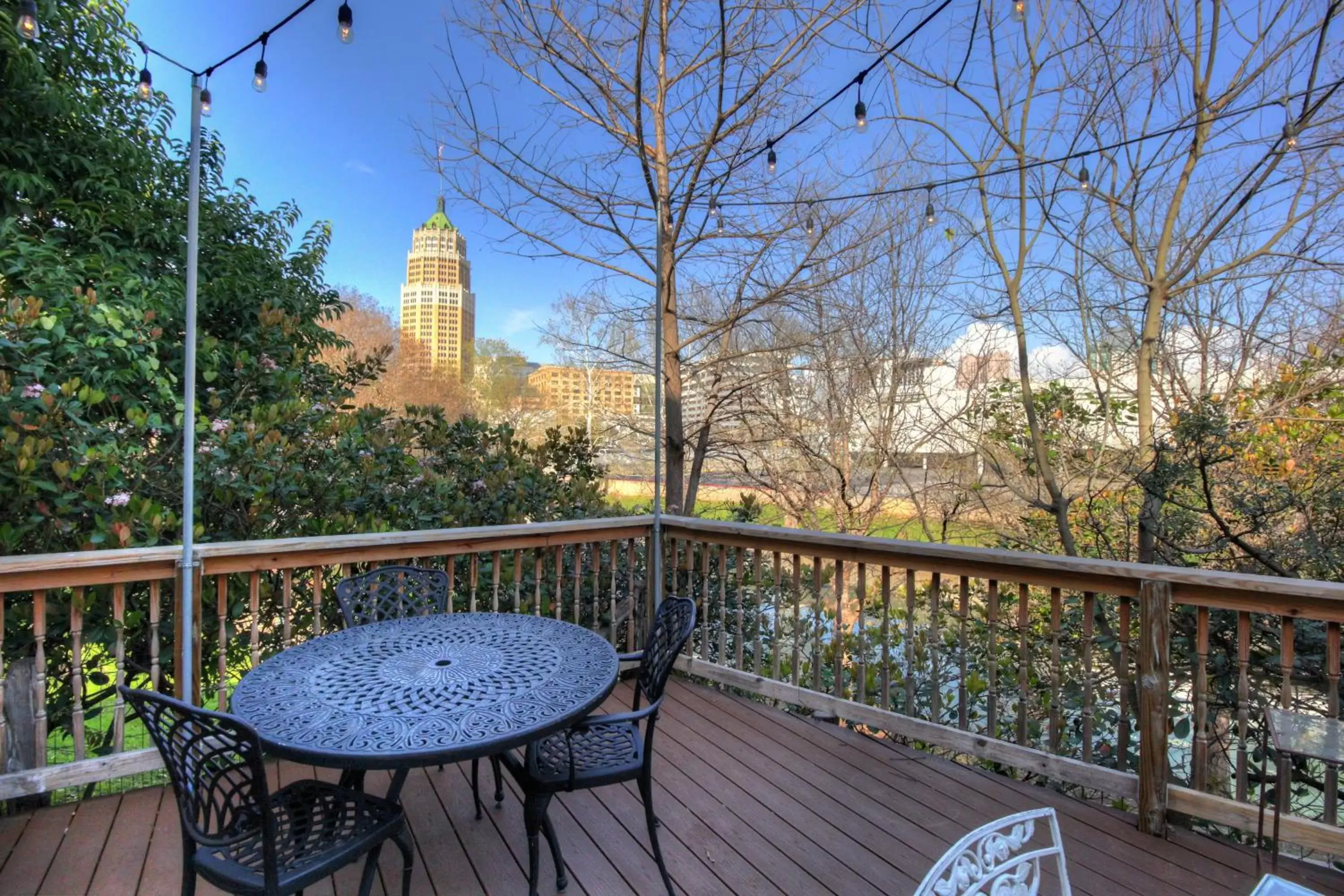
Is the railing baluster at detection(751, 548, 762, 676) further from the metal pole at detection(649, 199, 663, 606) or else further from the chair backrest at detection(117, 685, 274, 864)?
the chair backrest at detection(117, 685, 274, 864)

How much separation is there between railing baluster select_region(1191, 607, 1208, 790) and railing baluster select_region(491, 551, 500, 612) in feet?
9.32

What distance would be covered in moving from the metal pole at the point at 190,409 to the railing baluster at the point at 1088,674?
319 centimetres

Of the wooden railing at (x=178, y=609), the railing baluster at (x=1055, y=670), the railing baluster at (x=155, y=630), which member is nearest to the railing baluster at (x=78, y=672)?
the wooden railing at (x=178, y=609)

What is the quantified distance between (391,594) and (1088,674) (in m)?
2.64

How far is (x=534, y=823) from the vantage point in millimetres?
1627

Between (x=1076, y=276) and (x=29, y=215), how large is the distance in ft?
21.8

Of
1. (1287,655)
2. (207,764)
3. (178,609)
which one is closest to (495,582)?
(178,609)

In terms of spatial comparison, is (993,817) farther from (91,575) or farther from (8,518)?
(8,518)

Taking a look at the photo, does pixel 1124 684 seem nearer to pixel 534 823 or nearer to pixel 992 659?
pixel 992 659

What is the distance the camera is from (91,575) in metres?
2.13

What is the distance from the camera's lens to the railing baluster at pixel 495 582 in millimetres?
3240

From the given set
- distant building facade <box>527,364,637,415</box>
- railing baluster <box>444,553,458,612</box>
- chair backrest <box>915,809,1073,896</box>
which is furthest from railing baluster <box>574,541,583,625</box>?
chair backrest <box>915,809,1073,896</box>

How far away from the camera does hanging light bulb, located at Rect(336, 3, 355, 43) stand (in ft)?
6.86

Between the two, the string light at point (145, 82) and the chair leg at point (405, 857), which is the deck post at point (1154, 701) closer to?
the chair leg at point (405, 857)
